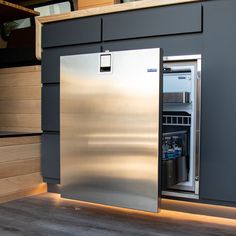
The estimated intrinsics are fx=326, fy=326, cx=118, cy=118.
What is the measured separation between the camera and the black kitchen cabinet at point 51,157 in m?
2.35

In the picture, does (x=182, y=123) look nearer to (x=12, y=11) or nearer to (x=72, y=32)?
(x=72, y=32)

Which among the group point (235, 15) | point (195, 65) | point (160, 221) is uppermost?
point (235, 15)

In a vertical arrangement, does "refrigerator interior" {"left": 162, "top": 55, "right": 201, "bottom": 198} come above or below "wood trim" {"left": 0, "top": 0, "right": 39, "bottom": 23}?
below

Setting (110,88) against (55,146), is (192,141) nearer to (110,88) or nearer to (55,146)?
(110,88)

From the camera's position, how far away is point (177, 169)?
1.84m

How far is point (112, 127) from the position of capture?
5.57ft

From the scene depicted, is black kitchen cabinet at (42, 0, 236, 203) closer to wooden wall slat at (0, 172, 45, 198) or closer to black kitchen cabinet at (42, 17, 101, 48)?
black kitchen cabinet at (42, 17, 101, 48)

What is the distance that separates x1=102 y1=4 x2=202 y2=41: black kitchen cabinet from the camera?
1.86 m

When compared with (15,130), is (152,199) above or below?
below

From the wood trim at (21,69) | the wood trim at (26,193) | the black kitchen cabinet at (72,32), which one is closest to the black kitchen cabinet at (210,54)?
the black kitchen cabinet at (72,32)

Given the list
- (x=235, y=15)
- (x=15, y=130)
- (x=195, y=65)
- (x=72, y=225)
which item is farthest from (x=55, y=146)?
(x=235, y=15)

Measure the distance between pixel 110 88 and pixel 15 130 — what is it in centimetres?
122

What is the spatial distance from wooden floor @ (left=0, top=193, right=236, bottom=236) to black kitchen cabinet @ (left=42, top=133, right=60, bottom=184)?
0.25m

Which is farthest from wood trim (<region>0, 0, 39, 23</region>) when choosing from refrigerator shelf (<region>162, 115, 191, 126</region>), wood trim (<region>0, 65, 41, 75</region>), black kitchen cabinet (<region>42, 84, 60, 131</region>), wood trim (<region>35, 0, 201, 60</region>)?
refrigerator shelf (<region>162, 115, 191, 126</region>)
